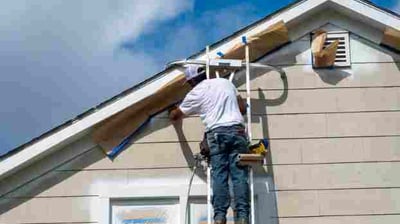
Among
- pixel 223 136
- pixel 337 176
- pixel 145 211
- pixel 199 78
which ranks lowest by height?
pixel 145 211

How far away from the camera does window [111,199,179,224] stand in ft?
24.2

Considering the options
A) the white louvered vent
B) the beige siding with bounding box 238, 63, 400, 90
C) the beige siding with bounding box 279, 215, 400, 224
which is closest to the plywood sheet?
the beige siding with bounding box 238, 63, 400, 90

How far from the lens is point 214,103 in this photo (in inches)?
274

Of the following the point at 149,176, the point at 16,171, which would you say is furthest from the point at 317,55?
the point at 16,171

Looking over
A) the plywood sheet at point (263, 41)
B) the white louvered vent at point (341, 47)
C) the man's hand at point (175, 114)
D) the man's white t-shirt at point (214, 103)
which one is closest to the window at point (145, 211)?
the man's hand at point (175, 114)

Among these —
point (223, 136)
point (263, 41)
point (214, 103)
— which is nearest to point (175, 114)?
point (214, 103)

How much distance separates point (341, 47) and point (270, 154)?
1.27 m

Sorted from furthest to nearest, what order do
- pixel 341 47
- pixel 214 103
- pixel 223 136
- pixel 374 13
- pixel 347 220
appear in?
pixel 341 47 < pixel 374 13 < pixel 347 220 < pixel 214 103 < pixel 223 136

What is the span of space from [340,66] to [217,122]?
1.54 meters

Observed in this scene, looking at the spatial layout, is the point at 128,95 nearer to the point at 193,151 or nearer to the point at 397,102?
the point at 193,151

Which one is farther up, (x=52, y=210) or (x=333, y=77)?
(x=333, y=77)

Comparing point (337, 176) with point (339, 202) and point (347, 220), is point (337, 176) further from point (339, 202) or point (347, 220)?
point (347, 220)

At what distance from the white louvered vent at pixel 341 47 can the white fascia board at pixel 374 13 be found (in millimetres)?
299

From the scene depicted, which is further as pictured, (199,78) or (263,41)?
(263,41)
